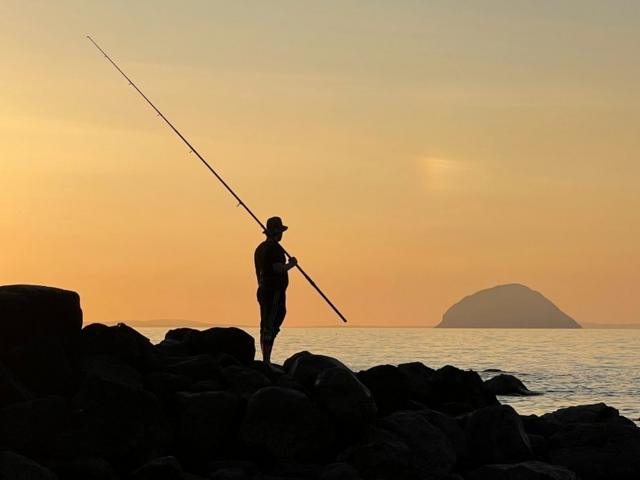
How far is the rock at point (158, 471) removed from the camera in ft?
35.8

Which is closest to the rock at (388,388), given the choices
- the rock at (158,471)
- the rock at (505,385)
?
the rock at (158,471)

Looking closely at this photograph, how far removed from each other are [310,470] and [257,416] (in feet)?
2.95

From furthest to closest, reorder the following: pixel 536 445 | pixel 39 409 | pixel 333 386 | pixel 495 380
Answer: pixel 495 380, pixel 536 445, pixel 333 386, pixel 39 409

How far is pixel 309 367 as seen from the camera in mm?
13805

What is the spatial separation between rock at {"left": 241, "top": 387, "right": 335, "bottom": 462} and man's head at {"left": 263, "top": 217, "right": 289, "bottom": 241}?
3103mm

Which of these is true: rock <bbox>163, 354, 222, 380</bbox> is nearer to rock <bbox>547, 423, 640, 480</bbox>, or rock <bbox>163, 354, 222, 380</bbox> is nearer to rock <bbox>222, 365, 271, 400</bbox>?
rock <bbox>222, 365, 271, 400</bbox>

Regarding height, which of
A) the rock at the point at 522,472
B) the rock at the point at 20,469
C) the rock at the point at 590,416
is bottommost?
the rock at the point at 522,472

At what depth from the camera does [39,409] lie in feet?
38.9

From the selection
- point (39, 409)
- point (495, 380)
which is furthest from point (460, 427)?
point (495, 380)

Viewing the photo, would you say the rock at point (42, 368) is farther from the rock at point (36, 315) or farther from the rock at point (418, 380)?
the rock at point (418, 380)

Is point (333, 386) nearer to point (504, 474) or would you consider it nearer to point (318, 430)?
point (318, 430)

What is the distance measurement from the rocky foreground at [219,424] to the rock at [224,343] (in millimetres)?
402

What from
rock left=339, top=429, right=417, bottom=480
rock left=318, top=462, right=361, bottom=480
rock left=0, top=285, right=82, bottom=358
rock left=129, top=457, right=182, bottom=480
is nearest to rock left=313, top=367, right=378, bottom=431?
rock left=339, top=429, right=417, bottom=480

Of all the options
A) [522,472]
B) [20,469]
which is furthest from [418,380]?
[20,469]
